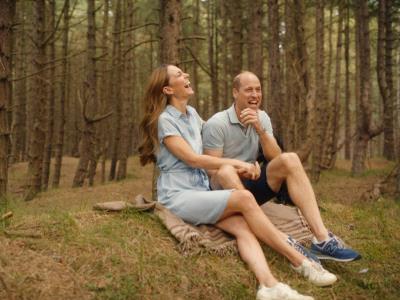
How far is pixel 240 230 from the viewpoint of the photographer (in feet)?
14.9

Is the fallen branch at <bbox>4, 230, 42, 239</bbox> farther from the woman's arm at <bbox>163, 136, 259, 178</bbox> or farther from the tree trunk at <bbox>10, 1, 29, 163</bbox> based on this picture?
the tree trunk at <bbox>10, 1, 29, 163</bbox>

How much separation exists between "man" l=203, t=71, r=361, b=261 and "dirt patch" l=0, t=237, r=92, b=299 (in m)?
1.62

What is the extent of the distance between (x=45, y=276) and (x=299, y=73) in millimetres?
8973

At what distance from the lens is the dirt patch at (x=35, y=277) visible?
3680 millimetres

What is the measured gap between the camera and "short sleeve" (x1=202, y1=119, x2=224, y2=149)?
516 cm

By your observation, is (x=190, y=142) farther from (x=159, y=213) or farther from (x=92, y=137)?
(x=92, y=137)

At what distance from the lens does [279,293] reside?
391cm

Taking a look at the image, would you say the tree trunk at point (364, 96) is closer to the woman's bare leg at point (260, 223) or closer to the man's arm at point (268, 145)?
the man's arm at point (268, 145)

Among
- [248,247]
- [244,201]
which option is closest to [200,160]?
[244,201]

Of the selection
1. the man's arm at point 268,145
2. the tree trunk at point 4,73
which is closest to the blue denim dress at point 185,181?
the man's arm at point 268,145

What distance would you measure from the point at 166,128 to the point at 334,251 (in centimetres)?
190

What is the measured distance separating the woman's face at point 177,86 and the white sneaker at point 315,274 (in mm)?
1954

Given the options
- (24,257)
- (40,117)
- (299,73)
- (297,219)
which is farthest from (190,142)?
(40,117)

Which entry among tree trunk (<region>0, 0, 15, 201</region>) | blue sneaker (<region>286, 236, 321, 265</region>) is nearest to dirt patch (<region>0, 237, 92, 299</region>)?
blue sneaker (<region>286, 236, 321, 265</region>)
